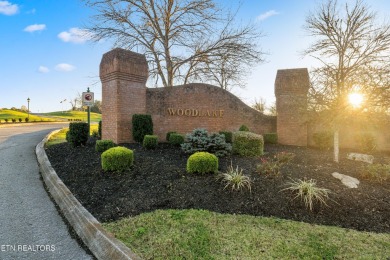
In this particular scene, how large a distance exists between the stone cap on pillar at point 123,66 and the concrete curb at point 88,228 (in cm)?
561

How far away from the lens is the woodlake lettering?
1233cm

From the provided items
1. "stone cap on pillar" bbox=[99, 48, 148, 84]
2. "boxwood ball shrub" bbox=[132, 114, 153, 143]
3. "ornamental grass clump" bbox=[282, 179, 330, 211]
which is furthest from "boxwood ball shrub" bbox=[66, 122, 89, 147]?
"ornamental grass clump" bbox=[282, 179, 330, 211]

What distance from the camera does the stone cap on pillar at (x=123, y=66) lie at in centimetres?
1032

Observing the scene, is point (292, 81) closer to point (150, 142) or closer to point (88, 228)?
point (150, 142)

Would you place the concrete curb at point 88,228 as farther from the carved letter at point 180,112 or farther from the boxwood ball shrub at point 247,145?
the carved letter at point 180,112

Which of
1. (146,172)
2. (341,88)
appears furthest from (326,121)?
(146,172)

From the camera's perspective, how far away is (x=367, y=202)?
4.91 metres

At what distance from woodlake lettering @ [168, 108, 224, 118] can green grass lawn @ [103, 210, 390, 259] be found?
833 cm

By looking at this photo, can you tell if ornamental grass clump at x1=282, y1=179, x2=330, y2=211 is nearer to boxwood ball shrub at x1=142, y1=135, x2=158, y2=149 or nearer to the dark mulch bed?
the dark mulch bed

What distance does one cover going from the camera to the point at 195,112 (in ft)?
41.9

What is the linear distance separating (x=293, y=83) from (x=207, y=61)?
23.7ft

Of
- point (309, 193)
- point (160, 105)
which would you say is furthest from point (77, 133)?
point (309, 193)

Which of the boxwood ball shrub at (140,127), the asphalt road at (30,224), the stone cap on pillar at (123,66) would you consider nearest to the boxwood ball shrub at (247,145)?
the boxwood ball shrub at (140,127)

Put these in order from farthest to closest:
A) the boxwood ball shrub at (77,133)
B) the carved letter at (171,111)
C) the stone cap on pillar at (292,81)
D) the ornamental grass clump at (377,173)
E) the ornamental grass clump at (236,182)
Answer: the stone cap on pillar at (292,81), the carved letter at (171,111), the boxwood ball shrub at (77,133), the ornamental grass clump at (377,173), the ornamental grass clump at (236,182)
